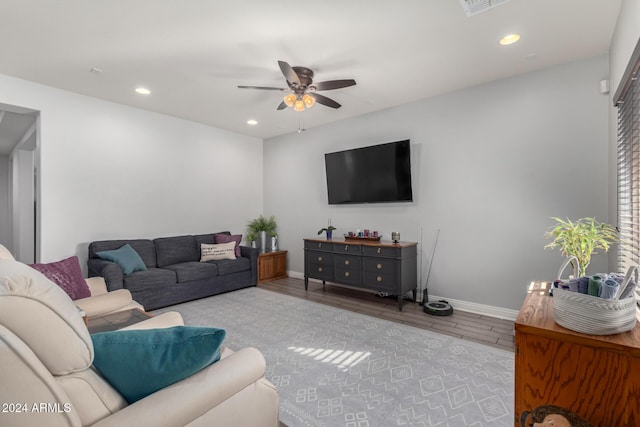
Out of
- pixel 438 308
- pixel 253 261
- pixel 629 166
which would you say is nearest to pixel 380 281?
pixel 438 308

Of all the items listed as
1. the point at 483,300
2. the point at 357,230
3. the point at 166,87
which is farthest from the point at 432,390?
the point at 166,87

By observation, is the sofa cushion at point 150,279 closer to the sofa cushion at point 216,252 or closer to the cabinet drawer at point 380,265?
the sofa cushion at point 216,252

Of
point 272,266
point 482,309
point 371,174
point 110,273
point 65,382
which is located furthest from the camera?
point 272,266

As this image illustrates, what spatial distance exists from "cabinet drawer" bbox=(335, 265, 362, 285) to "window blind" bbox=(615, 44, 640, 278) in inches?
104

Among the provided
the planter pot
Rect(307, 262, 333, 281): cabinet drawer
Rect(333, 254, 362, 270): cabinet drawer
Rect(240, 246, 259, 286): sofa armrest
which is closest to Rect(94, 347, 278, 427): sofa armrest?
Rect(333, 254, 362, 270): cabinet drawer

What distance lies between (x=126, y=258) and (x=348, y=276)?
2958mm

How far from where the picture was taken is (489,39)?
260cm

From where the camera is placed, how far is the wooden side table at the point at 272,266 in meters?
5.32

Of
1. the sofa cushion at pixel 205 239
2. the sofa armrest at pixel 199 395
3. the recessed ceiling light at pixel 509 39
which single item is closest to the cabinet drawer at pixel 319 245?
the sofa cushion at pixel 205 239

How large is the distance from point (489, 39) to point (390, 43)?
0.86 meters

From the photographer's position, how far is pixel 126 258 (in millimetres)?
3816

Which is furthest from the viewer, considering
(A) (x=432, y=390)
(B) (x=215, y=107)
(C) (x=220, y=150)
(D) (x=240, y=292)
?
(C) (x=220, y=150)

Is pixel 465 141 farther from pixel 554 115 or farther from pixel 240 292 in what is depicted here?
pixel 240 292

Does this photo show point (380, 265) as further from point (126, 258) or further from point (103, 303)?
point (126, 258)
